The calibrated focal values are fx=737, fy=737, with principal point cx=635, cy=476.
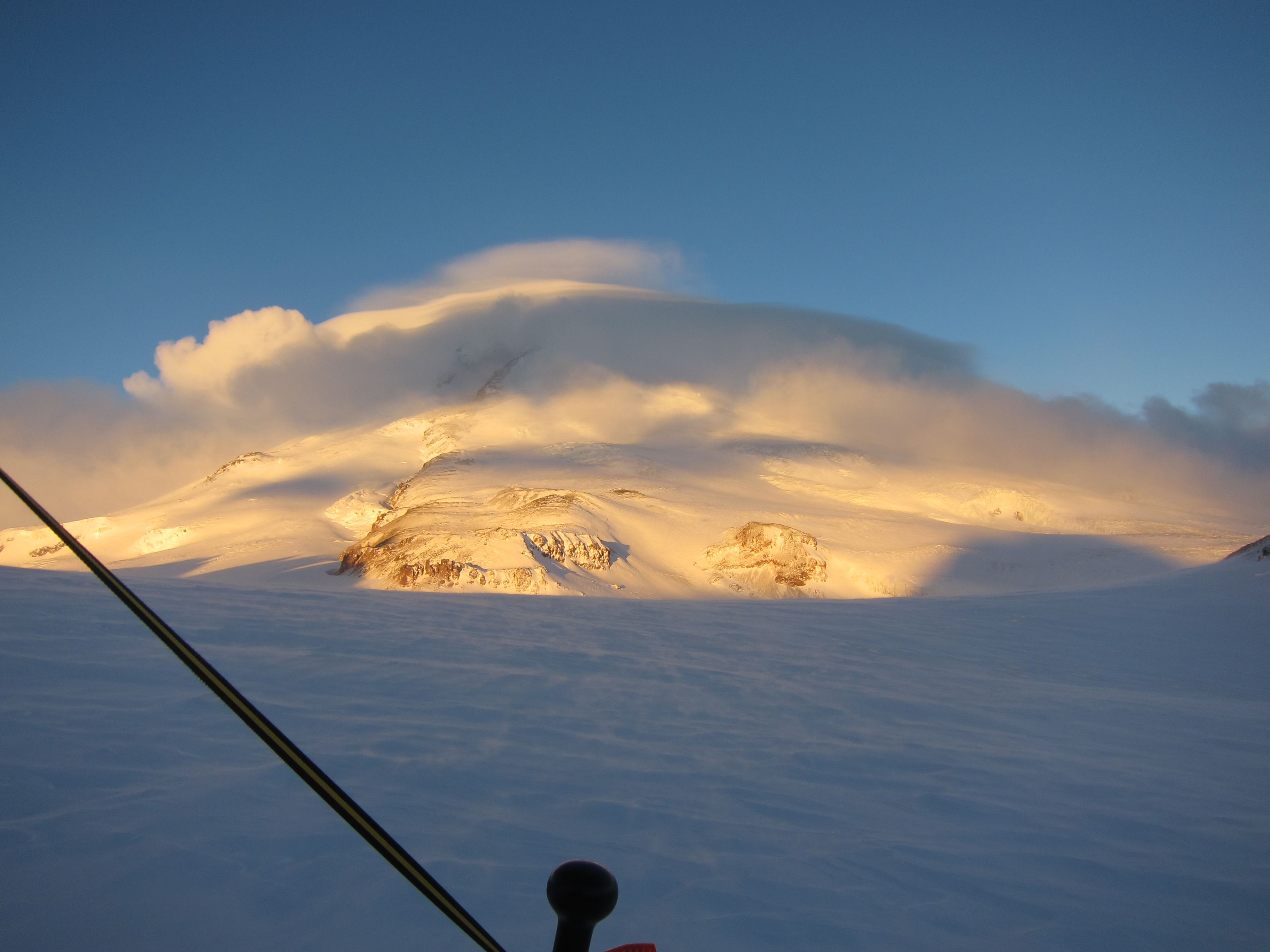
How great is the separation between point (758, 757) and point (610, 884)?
3593 mm

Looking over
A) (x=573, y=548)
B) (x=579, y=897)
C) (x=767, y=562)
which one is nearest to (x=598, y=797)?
(x=579, y=897)

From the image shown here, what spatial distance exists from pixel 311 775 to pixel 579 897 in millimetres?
530

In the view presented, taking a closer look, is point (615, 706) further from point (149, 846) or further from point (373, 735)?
point (149, 846)

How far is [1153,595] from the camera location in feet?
49.6

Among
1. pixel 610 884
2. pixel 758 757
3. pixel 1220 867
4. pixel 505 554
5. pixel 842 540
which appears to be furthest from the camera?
pixel 842 540

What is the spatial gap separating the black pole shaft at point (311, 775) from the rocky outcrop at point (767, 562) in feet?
96.9

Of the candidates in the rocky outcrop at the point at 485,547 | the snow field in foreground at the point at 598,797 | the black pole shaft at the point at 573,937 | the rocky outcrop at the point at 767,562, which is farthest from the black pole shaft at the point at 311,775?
the rocky outcrop at the point at 767,562

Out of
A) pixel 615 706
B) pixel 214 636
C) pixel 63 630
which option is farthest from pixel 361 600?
pixel 615 706

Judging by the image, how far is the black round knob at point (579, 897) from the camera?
1062 millimetres

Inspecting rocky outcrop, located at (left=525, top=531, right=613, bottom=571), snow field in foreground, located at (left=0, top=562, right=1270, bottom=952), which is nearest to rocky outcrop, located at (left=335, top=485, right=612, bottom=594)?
rocky outcrop, located at (left=525, top=531, right=613, bottom=571)

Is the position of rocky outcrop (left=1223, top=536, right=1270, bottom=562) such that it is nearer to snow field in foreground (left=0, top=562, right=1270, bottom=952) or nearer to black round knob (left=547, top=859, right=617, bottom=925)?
snow field in foreground (left=0, top=562, right=1270, bottom=952)

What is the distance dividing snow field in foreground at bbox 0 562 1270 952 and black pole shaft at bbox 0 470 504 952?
1248 mm

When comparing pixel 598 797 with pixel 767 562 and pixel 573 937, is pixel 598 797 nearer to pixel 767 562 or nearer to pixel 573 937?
pixel 573 937

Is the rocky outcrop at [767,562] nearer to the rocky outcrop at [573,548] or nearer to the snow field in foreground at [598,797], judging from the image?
the rocky outcrop at [573,548]
